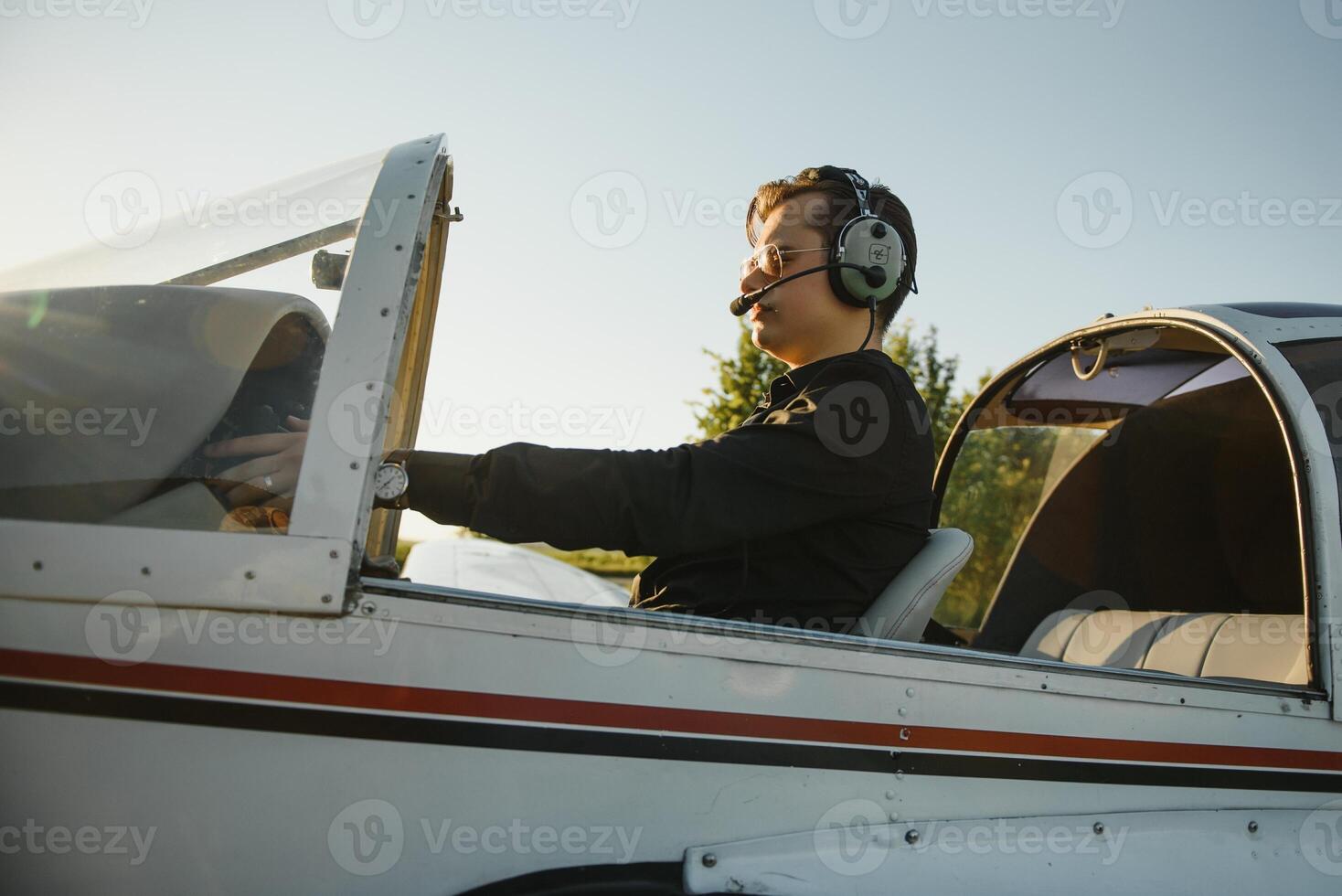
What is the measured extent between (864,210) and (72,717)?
1.81 metres

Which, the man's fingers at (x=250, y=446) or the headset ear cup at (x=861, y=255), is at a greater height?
the headset ear cup at (x=861, y=255)

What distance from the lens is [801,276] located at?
6.20 feet

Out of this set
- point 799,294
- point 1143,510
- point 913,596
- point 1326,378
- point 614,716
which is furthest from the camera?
point 1143,510

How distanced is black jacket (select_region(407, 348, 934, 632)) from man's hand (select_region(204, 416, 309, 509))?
0.19 metres

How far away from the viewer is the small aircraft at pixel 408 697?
1.20 m

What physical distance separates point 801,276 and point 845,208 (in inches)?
8.8

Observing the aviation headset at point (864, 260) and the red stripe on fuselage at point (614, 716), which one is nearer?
the red stripe on fuselage at point (614, 716)

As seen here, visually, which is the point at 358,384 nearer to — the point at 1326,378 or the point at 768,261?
the point at 768,261

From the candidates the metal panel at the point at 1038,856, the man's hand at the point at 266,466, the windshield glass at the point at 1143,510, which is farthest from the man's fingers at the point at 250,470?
the windshield glass at the point at 1143,510

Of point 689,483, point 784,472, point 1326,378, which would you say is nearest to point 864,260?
point 784,472

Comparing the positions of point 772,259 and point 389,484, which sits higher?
point 772,259

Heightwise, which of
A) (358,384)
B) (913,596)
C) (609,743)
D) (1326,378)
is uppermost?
(1326,378)

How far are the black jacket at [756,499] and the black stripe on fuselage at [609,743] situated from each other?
1.00 feet

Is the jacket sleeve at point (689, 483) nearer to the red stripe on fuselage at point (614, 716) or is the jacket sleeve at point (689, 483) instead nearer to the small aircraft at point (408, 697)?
the small aircraft at point (408, 697)
